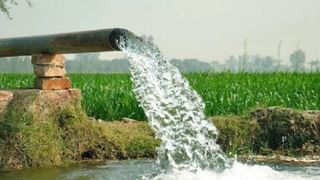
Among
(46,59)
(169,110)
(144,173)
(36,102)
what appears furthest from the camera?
(46,59)

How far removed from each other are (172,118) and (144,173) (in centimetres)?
112

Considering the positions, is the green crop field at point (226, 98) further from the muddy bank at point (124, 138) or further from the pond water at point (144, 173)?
the pond water at point (144, 173)

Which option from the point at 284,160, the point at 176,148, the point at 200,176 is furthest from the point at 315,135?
the point at 200,176

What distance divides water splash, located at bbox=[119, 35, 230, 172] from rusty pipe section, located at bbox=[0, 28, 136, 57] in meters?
0.16

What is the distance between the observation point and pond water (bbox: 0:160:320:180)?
30.3 ft

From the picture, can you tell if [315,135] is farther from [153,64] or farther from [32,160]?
[32,160]

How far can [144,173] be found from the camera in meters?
10.0

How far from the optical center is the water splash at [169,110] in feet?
33.5

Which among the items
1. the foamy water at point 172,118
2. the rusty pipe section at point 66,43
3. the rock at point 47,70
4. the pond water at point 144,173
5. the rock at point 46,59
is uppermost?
the rusty pipe section at point 66,43

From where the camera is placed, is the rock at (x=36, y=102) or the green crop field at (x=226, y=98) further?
the green crop field at (x=226, y=98)

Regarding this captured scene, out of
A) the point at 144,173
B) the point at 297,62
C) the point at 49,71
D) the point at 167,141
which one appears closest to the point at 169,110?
the point at 167,141

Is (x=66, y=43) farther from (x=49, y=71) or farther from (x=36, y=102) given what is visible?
(x=36, y=102)

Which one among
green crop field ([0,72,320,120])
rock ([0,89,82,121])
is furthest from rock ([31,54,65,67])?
green crop field ([0,72,320,120])

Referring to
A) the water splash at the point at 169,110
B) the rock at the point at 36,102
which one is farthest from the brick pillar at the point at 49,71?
the water splash at the point at 169,110
